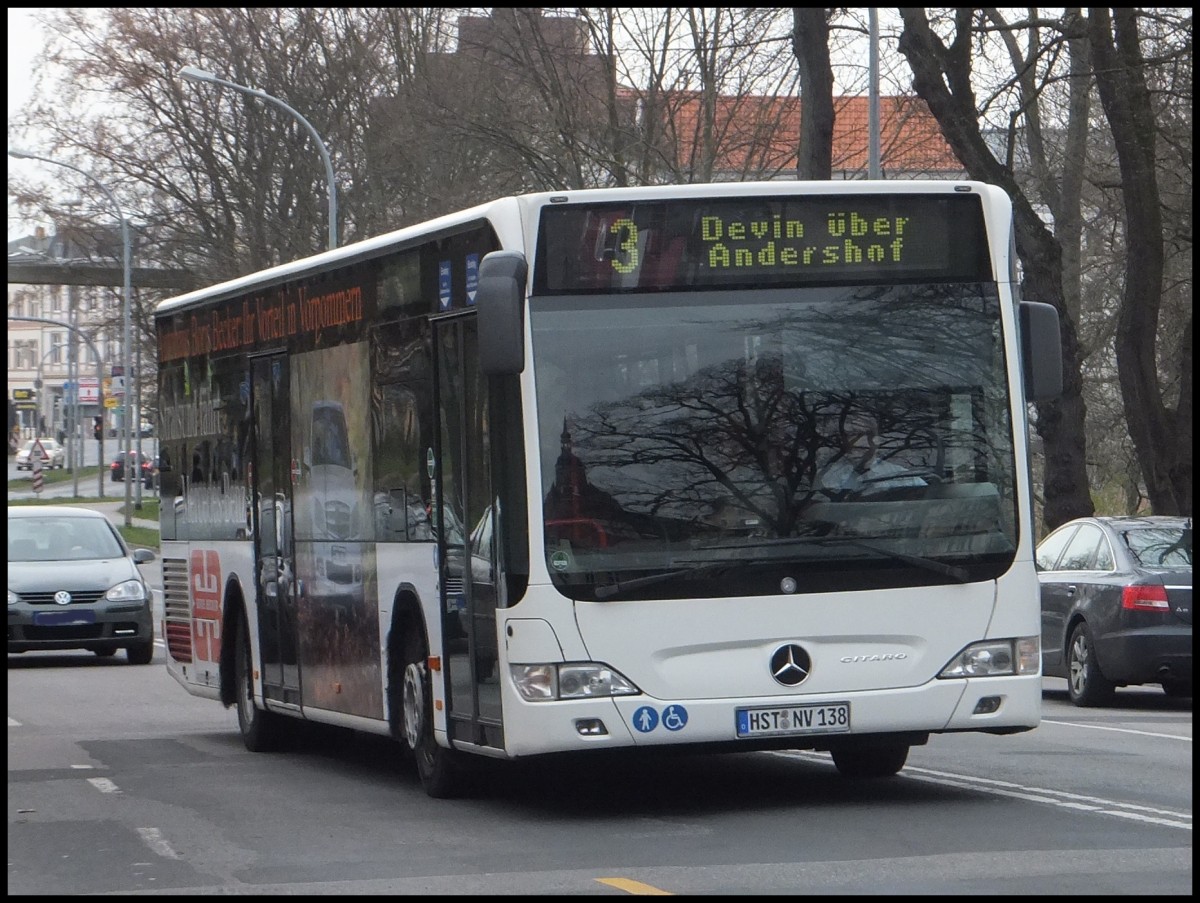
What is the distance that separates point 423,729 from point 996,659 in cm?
286

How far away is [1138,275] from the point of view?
24828mm

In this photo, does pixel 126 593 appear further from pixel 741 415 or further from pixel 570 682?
pixel 741 415

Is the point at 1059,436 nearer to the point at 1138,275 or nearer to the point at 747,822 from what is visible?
the point at 1138,275

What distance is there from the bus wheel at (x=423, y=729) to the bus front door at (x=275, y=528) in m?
2.03

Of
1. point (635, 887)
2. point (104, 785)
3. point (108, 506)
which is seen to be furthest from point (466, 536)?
point (108, 506)

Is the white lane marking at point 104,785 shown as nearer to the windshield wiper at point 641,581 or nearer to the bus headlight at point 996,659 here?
the windshield wiper at point 641,581

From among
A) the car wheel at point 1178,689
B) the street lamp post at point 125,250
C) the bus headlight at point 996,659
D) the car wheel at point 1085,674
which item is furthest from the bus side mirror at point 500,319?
the street lamp post at point 125,250

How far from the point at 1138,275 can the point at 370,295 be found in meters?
14.5

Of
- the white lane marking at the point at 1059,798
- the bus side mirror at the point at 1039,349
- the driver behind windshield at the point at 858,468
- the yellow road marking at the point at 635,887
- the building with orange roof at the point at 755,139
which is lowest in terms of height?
the white lane marking at the point at 1059,798

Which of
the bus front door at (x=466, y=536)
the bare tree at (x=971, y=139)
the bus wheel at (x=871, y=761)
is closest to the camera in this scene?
the bus front door at (x=466, y=536)

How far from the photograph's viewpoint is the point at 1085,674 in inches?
704

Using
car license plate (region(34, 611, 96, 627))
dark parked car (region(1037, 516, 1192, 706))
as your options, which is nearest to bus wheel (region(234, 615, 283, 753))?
dark parked car (region(1037, 516, 1192, 706))

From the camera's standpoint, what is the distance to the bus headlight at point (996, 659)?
33.9 feet

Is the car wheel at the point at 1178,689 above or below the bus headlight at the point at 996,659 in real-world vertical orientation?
below
